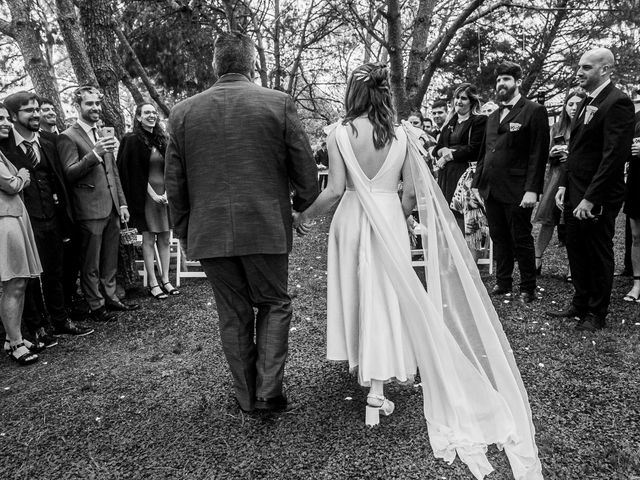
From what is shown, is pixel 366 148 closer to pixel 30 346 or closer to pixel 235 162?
pixel 235 162

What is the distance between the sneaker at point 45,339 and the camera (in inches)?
181

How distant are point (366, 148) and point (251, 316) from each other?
4.23ft

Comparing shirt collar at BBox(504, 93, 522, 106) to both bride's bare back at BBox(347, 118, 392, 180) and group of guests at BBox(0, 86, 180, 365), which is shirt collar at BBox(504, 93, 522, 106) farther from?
group of guests at BBox(0, 86, 180, 365)

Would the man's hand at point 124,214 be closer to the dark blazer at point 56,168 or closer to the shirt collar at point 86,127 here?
the dark blazer at point 56,168

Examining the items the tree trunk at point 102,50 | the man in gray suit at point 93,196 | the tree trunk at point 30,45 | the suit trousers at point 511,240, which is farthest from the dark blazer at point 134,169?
the tree trunk at point 30,45

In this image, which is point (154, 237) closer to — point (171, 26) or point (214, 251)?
point (214, 251)

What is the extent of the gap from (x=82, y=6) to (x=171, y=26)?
4.04 m

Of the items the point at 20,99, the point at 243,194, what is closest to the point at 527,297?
the point at 243,194

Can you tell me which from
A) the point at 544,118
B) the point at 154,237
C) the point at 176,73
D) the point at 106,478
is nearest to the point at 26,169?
the point at 154,237

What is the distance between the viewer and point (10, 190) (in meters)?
3.97

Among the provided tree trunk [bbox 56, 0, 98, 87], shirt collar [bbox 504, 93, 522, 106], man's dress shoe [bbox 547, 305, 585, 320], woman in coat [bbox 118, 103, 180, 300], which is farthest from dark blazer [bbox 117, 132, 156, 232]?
man's dress shoe [bbox 547, 305, 585, 320]

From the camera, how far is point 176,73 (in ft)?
35.1

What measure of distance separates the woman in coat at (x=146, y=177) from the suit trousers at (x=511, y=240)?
12.8ft

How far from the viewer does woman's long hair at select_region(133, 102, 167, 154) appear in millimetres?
5793
